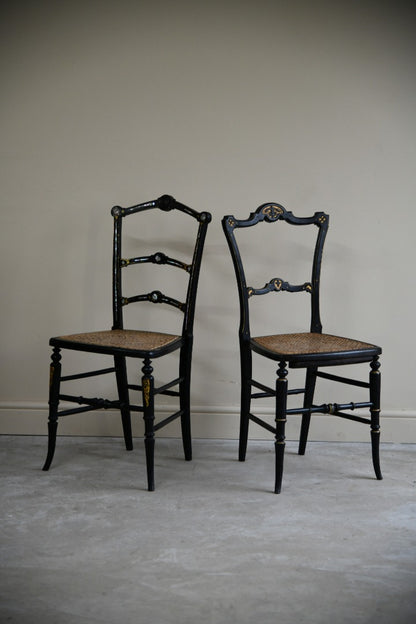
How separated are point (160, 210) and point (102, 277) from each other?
436 millimetres

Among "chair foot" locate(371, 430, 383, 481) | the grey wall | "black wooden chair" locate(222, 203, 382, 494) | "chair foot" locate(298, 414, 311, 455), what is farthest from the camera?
the grey wall

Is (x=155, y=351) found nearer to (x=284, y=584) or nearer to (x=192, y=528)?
(x=192, y=528)

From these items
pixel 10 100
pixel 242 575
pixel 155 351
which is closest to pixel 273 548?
pixel 242 575

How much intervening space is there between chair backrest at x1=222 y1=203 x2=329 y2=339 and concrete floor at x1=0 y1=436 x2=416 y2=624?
0.65 m

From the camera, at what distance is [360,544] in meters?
1.72

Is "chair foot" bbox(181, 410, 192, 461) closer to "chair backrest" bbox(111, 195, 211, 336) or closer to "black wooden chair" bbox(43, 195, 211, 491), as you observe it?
"black wooden chair" bbox(43, 195, 211, 491)

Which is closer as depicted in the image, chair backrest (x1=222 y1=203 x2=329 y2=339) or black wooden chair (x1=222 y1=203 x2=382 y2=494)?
black wooden chair (x1=222 y1=203 x2=382 y2=494)

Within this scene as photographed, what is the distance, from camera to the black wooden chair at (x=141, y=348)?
213cm

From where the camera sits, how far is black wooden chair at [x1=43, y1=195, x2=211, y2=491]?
6.98 feet

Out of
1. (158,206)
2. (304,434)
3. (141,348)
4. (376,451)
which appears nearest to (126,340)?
(141,348)

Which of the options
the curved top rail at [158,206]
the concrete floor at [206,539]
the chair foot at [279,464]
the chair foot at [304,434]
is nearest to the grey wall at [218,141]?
the curved top rail at [158,206]

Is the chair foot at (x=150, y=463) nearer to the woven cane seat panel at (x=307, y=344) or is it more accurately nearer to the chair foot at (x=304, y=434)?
the woven cane seat panel at (x=307, y=344)

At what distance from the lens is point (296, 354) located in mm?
2076

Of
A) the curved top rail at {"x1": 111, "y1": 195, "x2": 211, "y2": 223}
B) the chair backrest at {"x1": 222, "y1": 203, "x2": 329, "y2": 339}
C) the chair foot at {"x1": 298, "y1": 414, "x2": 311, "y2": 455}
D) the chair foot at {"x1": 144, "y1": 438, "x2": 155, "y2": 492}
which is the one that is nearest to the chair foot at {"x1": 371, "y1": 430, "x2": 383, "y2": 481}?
the chair foot at {"x1": 298, "y1": 414, "x2": 311, "y2": 455}
